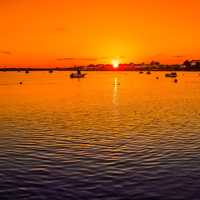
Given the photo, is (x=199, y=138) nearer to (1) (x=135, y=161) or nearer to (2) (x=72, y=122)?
(1) (x=135, y=161)

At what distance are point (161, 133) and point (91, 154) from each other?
12388 mm

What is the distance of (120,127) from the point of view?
4694 cm

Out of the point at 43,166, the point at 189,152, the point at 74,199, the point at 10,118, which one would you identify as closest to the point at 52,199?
the point at 74,199

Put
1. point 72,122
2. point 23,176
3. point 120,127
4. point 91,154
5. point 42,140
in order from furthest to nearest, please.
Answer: point 72,122 → point 120,127 → point 42,140 → point 91,154 → point 23,176

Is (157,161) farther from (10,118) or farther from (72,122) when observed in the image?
(10,118)

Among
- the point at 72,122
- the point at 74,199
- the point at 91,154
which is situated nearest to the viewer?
the point at 74,199

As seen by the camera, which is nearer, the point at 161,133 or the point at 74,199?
the point at 74,199

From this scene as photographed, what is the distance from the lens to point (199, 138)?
37938 mm

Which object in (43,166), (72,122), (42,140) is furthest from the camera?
(72,122)

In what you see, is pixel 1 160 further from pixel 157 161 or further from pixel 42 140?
pixel 157 161

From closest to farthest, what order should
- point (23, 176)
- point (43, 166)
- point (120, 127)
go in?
point (23, 176) → point (43, 166) → point (120, 127)

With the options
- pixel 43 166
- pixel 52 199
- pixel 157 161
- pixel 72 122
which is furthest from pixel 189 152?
pixel 72 122

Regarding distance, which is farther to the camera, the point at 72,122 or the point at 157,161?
the point at 72,122

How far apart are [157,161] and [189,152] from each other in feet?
14.0
